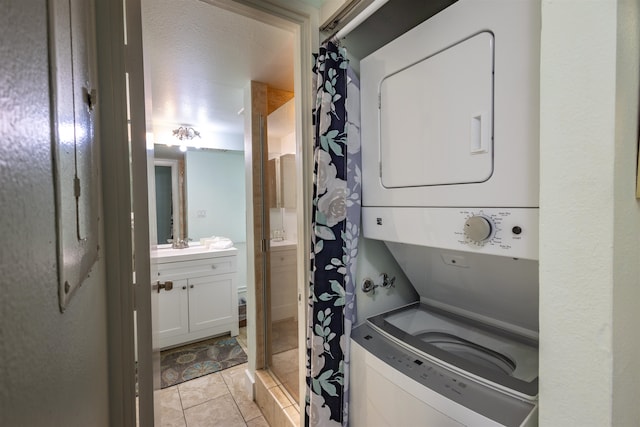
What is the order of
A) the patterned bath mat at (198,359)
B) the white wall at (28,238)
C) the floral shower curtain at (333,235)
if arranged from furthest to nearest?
the patterned bath mat at (198,359) < the floral shower curtain at (333,235) < the white wall at (28,238)

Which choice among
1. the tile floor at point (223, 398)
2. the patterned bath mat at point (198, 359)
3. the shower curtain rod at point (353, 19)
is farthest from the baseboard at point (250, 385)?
the shower curtain rod at point (353, 19)

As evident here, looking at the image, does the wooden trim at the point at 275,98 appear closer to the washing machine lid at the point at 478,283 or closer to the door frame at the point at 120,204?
the door frame at the point at 120,204

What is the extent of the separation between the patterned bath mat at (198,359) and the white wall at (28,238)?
2552 mm

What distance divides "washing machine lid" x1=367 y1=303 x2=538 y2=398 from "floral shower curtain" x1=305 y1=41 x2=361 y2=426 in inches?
8.9

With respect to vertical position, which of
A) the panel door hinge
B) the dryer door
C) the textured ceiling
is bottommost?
the panel door hinge

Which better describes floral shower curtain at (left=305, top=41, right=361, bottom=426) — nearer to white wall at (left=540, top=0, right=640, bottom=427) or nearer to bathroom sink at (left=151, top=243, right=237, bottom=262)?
white wall at (left=540, top=0, right=640, bottom=427)

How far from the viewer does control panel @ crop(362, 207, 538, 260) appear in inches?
30.1

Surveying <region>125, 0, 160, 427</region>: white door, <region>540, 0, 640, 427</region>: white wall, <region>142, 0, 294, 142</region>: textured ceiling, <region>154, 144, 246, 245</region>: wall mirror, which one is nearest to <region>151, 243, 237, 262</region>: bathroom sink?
<region>154, 144, 246, 245</region>: wall mirror

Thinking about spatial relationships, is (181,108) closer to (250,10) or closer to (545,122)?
(250,10)

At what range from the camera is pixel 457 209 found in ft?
3.02

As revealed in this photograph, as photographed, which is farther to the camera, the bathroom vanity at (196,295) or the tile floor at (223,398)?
the bathroom vanity at (196,295)

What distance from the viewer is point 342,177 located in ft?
4.14

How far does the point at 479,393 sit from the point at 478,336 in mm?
429

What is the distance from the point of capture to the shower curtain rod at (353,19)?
1.07 m
